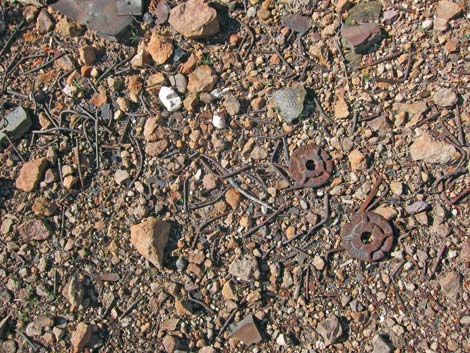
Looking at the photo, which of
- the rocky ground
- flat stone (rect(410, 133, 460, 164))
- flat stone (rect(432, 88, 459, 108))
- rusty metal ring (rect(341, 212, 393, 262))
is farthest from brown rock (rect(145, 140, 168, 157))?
flat stone (rect(432, 88, 459, 108))

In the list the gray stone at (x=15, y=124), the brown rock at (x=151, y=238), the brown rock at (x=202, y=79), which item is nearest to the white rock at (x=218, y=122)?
the brown rock at (x=202, y=79)

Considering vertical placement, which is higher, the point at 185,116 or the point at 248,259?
the point at 185,116

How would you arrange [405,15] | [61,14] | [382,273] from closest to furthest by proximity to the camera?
[382,273], [405,15], [61,14]

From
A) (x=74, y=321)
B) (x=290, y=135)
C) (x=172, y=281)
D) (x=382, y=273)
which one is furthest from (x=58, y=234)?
(x=382, y=273)

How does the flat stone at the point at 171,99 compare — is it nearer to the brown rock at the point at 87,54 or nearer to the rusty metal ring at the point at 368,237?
the brown rock at the point at 87,54

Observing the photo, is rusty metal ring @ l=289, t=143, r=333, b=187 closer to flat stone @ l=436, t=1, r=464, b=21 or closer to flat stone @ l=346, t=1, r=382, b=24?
flat stone @ l=346, t=1, r=382, b=24

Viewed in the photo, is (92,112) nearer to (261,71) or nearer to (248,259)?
(261,71)

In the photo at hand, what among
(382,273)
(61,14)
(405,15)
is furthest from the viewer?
(61,14)
